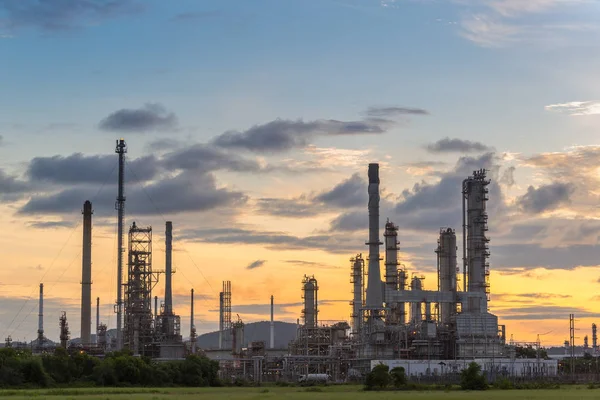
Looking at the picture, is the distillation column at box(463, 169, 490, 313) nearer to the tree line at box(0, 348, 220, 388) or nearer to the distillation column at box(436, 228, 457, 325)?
the distillation column at box(436, 228, 457, 325)

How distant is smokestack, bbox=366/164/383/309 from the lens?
5167 inches

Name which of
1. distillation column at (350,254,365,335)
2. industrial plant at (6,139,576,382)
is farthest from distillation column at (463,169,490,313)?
distillation column at (350,254,365,335)

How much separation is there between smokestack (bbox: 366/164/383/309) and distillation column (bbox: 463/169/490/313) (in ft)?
38.0

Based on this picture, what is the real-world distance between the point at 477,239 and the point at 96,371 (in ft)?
173

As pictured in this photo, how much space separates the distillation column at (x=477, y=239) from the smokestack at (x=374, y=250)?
11.6 meters

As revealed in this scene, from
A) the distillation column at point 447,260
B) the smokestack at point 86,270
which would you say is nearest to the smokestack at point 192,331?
the smokestack at point 86,270

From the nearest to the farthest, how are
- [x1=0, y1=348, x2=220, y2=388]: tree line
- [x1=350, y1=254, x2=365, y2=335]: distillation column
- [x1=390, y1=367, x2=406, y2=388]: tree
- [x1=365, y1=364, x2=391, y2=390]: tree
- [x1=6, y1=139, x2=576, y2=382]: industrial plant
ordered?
1. [x1=365, y1=364, x2=391, y2=390]: tree
2. [x1=0, y1=348, x2=220, y2=388]: tree line
3. [x1=390, y1=367, x2=406, y2=388]: tree
4. [x1=6, y1=139, x2=576, y2=382]: industrial plant
5. [x1=350, y1=254, x2=365, y2=335]: distillation column

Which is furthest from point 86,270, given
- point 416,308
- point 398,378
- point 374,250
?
point 398,378

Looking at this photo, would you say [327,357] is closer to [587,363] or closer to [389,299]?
[389,299]

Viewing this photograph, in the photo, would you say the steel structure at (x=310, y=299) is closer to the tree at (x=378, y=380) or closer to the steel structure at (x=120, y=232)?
the steel structure at (x=120, y=232)

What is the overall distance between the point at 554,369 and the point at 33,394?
77.4 metres

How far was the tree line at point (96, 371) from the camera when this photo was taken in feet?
317

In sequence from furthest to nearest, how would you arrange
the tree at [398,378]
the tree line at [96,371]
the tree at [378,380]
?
1. the tree at [398,378]
2. the tree line at [96,371]
3. the tree at [378,380]

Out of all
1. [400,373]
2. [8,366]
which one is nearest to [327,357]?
[400,373]
